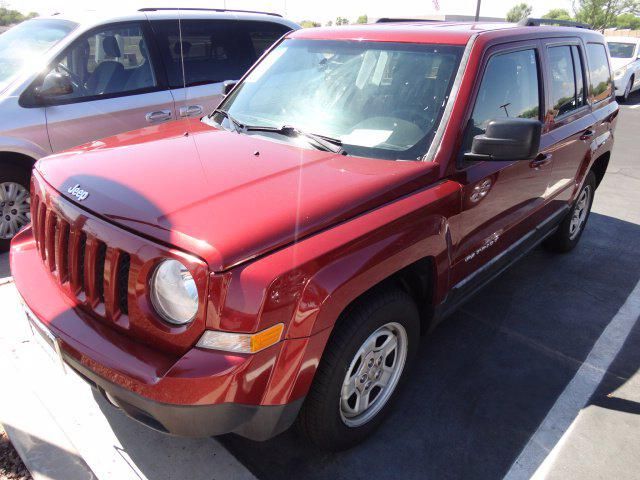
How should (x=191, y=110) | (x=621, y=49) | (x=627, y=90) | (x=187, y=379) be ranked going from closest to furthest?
(x=187, y=379) < (x=191, y=110) < (x=627, y=90) < (x=621, y=49)

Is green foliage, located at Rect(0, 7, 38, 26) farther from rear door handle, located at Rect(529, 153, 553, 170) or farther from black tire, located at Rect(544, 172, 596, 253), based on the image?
rear door handle, located at Rect(529, 153, 553, 170)

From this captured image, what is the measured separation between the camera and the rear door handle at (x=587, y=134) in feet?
13.2

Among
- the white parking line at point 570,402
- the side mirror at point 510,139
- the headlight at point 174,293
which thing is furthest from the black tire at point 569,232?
the headlight at point 174,293

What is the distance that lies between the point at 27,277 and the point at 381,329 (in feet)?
5.48

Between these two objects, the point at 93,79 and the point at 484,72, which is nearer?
the point at 484,72

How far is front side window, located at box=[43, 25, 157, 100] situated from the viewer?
4414 millimetres

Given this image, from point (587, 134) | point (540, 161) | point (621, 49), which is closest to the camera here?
point (540, 161)

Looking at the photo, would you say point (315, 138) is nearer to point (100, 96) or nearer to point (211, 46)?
point (100, 96)

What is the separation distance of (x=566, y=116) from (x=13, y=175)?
4291mm

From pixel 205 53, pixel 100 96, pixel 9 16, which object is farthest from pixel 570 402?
pixel 9 16

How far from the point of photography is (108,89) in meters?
4.65

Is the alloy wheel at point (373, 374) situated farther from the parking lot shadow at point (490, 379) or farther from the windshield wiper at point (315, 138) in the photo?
the windshield wiper at point (315, 138)

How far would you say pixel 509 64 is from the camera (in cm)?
310

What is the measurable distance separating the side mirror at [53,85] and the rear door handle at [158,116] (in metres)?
0.73
